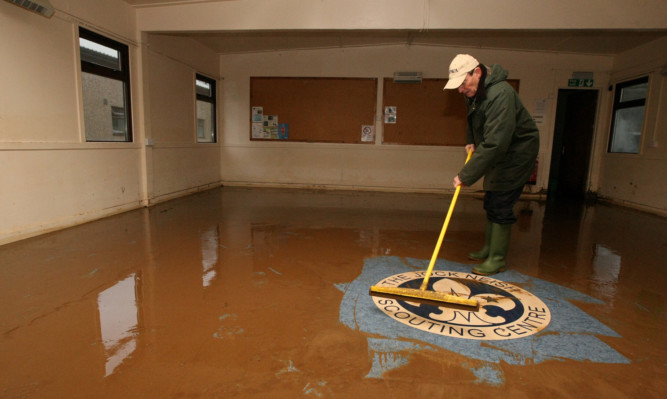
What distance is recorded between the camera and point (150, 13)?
15.9 feet

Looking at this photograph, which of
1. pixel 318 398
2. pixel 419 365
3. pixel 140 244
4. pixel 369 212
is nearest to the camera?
pixel 318 398

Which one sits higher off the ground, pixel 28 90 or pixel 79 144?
pixel 28 90

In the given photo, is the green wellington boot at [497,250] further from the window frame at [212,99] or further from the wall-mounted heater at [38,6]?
the window frame at [212,99]

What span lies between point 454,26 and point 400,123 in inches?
106

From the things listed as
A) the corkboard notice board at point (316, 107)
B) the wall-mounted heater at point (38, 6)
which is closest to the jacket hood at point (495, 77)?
the wall-mounted heater at point (38, 6)

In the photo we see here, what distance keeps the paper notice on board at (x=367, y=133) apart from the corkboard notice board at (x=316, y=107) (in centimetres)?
2

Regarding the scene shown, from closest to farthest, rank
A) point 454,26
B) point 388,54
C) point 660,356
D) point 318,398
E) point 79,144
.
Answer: point 318,398
point 660,356
point 79,144
point 454,26
point 388,54

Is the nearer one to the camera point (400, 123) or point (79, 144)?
point (79, 144)

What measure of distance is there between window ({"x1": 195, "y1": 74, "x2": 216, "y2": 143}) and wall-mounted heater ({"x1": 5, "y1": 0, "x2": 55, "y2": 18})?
307cm

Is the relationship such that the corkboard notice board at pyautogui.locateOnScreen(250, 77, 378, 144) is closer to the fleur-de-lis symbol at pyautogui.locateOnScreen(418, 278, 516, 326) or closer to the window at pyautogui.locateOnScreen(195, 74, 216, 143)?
the window at pyautogui.locateOnScreen(195, 74, 216, 143)

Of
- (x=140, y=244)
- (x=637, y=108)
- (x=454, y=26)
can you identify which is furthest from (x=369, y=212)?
(x=637, y=108)

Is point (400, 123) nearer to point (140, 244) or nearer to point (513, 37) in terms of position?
point (513, 37)

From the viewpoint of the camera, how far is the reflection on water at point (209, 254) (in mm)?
2637

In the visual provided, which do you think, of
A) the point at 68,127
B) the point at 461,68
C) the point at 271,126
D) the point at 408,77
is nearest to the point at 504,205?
the point at 461,68
